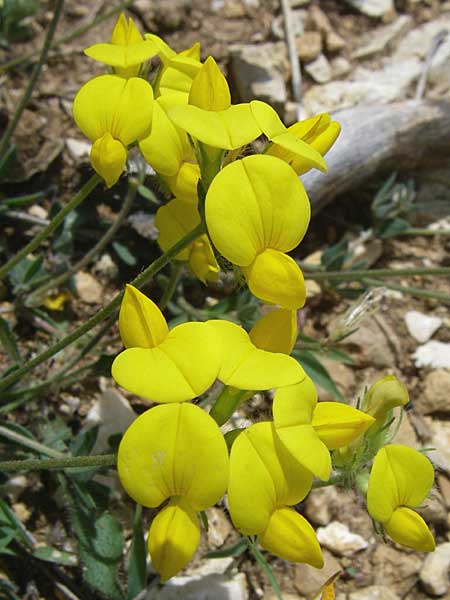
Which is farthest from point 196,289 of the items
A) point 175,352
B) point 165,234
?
point 175,352

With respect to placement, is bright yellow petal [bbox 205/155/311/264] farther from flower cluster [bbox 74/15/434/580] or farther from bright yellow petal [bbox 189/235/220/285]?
bright yellow petal [bbox 189/235/220/285]

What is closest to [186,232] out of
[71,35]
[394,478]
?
[394,478]

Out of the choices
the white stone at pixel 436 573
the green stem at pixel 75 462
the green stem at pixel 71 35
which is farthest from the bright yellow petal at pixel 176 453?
the green stem at pixel 71 35

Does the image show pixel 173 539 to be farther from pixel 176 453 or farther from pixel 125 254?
pixel 125 254

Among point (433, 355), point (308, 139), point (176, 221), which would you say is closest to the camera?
point (308, 139)

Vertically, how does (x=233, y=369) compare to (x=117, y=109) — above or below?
below

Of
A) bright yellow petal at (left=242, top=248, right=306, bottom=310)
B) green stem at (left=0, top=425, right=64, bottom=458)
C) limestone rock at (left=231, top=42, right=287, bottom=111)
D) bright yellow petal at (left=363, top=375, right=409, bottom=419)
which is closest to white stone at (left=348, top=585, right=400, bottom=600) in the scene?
bright yellow petal at (left=363, top=375, right=409, bottom=419)
